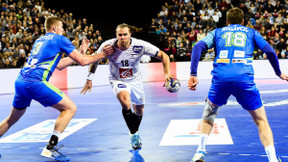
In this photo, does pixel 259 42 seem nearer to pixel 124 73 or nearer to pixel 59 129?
pixel 124 73

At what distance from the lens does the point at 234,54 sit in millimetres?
4969

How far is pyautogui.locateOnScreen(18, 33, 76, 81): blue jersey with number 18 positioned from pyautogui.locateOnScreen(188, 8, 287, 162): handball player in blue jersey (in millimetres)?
1985

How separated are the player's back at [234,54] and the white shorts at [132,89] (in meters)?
2.02

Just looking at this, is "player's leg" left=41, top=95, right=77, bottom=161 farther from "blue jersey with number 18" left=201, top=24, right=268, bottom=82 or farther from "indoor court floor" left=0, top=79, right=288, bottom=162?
"blue jersey with number 18" left=201, top=24, right=268, bottom=82

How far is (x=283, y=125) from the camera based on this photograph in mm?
7988

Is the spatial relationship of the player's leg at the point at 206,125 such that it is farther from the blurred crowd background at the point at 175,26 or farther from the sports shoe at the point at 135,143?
the blurred crowd background at the point at 175,26

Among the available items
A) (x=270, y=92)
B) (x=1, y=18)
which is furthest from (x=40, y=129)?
(x=1, y=18)

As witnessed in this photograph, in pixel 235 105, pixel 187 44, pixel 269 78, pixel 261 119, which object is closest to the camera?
pixel 261 119

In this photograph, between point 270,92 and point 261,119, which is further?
point 270,92

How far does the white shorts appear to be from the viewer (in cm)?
666

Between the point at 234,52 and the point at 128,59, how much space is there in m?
2.24

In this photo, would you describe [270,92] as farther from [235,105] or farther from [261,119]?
[261,119]

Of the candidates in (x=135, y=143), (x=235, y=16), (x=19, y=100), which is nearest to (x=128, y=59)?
(x=135, y=143)

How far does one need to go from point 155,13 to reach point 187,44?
266 inches
